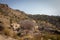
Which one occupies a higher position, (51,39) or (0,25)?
(0,25)

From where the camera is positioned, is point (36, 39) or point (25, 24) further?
point (25, 24)

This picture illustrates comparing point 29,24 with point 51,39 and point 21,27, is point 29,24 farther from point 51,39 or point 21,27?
point 51,39

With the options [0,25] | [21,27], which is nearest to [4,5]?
[21,27]

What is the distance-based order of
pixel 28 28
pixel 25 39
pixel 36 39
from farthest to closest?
1. pixel 28 28
2. pixel 36 39
3. pixel 25 39

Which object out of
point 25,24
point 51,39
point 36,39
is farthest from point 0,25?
point 25,24

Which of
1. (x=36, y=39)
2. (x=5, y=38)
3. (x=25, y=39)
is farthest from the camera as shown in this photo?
(x=36, y=39)

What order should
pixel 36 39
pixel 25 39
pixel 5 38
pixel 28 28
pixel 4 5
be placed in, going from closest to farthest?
1. pixel 5 38
2. pixel 25 39
3. pixel 36 39
4. pixel 28 28
5. pixel 4 5

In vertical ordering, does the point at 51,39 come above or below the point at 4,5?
below

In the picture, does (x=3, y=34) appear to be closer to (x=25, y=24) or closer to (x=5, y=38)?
(x=5, y=38)

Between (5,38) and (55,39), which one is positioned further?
(55,39)
